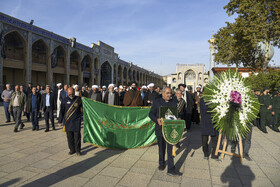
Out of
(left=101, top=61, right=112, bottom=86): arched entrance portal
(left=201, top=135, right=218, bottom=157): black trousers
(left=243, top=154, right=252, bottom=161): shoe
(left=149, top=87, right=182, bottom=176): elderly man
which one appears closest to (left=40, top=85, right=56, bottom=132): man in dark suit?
(left=149, top=87, right=182, bottom=176): elderly man

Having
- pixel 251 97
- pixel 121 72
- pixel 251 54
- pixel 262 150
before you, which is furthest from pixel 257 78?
pixel 121 72

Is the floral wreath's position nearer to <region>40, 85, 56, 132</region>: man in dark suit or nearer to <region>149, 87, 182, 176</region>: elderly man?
<region>149, 87, 182, 176</region>: elderly man

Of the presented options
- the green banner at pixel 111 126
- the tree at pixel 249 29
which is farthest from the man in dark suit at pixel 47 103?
the tree at pixel 249 29

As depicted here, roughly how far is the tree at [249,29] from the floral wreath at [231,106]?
13.8m

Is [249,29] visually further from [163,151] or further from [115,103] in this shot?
[163,151]

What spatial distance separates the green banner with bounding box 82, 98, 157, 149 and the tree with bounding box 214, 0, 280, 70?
15017 mm

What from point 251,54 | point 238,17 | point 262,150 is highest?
point 238,17

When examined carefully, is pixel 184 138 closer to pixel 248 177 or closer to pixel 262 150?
pixel 262 150

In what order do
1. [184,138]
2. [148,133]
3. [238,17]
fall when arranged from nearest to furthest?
1. [148,133]
2. [184,138]
3. [238,17]

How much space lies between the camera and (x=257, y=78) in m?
13.3

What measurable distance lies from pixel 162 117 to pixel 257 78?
13.0 m

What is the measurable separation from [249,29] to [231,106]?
1454cm

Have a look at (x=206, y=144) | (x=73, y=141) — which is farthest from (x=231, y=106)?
(x=73, y=141)

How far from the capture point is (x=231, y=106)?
416 centimetres
